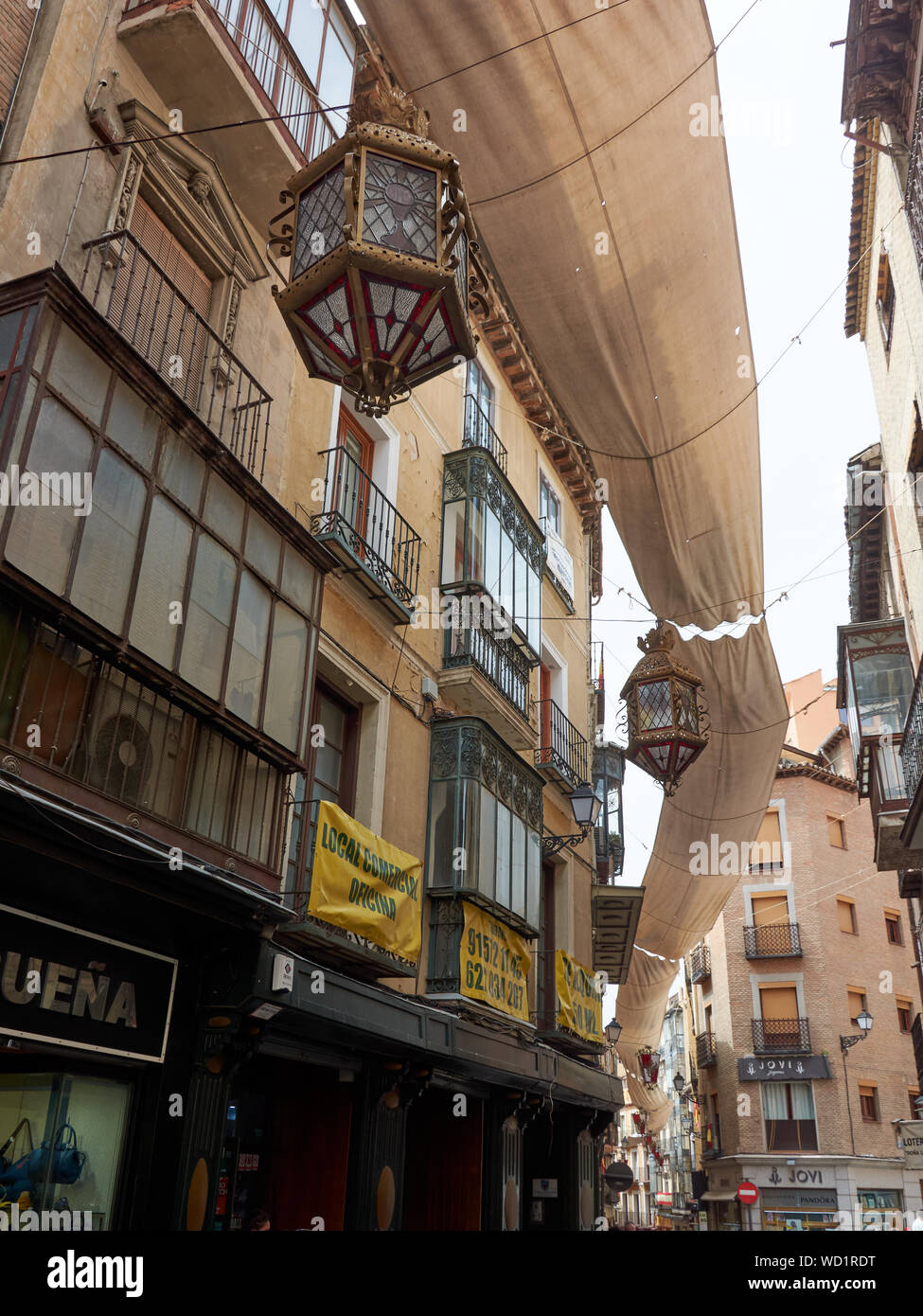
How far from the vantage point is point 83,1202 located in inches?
230

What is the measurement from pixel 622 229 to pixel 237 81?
4.68 meters

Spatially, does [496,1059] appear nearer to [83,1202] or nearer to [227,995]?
[227,995]

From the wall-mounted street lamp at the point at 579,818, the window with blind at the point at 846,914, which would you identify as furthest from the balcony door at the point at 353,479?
the window with blind at the point at 846,914

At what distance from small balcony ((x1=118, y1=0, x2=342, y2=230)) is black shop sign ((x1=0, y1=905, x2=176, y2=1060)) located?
19.8 feet

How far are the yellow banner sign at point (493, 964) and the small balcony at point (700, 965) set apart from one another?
A: 103 feet

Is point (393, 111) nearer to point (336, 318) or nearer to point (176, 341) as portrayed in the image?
point (336, 318)

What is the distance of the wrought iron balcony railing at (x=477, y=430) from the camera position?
14648mm

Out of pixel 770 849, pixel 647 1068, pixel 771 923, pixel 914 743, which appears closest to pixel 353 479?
pixel 914 743

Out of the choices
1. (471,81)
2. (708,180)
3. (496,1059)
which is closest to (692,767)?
(496,1059)

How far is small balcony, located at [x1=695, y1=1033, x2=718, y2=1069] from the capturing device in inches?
1570

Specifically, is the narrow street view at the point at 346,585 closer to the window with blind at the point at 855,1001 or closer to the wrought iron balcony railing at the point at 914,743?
the wrought iron balcony railing at the point at 914,743

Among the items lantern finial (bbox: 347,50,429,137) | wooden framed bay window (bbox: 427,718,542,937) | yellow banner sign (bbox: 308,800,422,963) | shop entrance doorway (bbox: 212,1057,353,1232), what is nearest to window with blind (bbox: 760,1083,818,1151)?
wooden framed bay window (bbox: 427,718,542,937)

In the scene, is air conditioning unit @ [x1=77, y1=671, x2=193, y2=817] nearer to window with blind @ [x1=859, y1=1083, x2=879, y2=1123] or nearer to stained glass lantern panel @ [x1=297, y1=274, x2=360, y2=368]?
stained glass lantern panel @ [x1=297, y1=274, x2=360, y2=368]

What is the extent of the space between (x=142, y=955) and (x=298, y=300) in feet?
14.1
